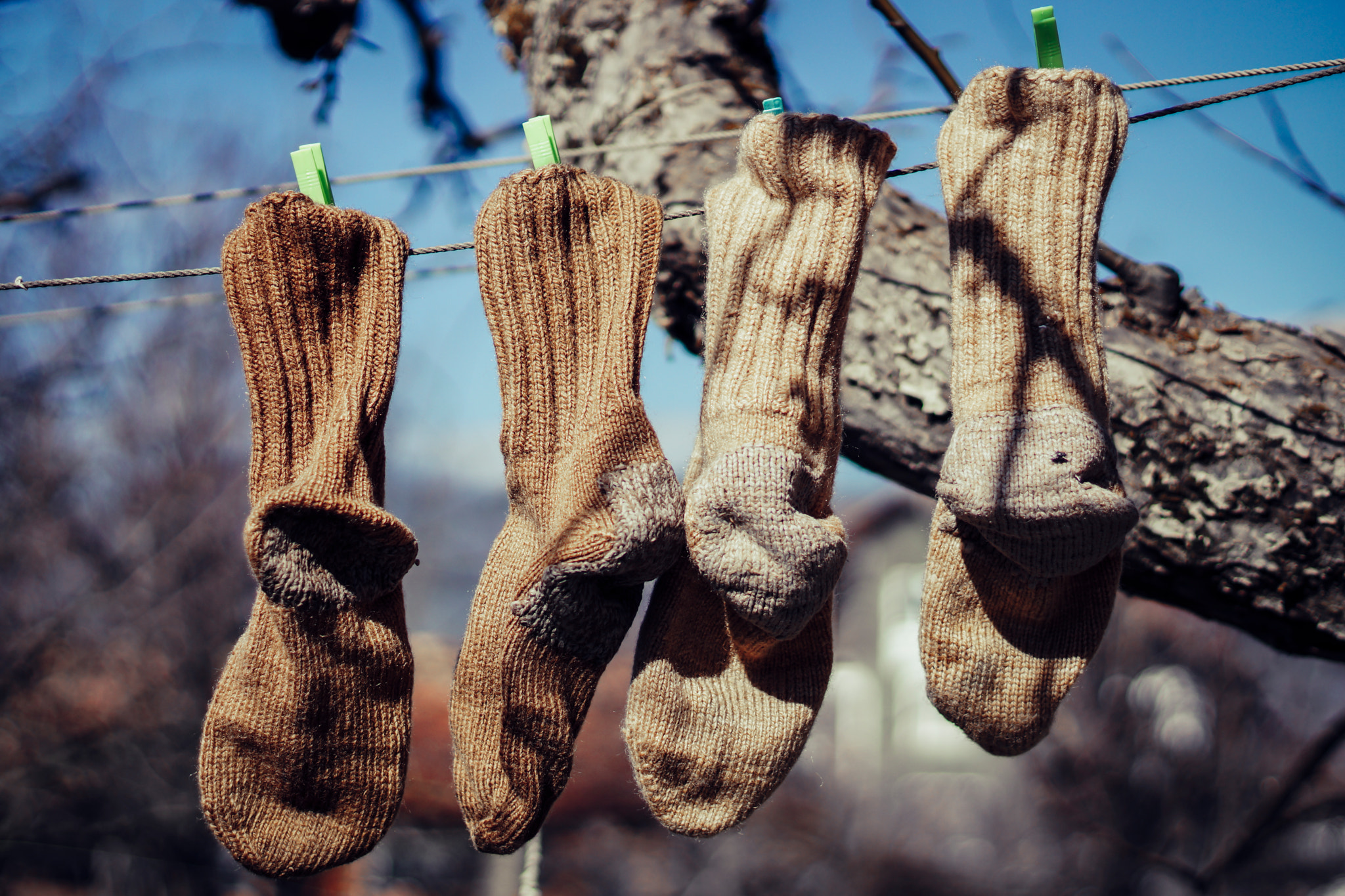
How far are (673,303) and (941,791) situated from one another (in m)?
4.74

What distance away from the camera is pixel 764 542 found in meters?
0.77

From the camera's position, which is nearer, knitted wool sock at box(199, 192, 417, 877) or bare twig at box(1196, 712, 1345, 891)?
knitted wool sock at box(199, 192, 417, 877)

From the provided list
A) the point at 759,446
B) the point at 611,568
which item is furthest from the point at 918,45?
the point at 611,568

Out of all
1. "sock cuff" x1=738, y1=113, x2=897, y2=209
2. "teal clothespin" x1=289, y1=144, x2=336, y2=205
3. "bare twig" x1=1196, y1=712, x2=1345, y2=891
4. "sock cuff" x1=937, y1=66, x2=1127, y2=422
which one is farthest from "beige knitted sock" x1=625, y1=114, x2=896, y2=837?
"bare twig" x1=1196, y1=712, x2=1345, y2=891

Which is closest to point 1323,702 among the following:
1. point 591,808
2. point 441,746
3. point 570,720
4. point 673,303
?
point 591,808

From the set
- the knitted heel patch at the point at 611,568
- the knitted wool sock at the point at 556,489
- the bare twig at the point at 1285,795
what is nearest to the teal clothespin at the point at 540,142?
the knitted wool sock at the point at 556,489

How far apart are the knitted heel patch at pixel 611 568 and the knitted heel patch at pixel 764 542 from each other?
1.2 inches

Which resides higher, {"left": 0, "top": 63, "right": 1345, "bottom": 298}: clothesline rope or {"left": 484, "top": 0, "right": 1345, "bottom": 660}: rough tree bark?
{"left": 0, "top": 63, "right": 1345, "bottom": 298}: clothesline rope

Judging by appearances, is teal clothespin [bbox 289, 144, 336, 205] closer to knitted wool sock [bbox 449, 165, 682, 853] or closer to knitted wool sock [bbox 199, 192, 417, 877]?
knitted wool sock [bbox 199, 192, 417, 877]

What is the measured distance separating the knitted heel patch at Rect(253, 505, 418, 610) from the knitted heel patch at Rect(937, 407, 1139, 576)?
1.67 ft

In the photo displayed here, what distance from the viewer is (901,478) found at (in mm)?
1406

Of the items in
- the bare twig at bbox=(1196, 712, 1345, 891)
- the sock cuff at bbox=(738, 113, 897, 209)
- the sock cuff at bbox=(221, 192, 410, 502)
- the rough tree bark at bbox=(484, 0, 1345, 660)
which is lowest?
the bare twig at bbox=(1196, 712, 1345, 891)

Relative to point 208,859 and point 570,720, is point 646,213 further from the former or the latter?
point 208,859

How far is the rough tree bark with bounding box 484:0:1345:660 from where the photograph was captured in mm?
1229
